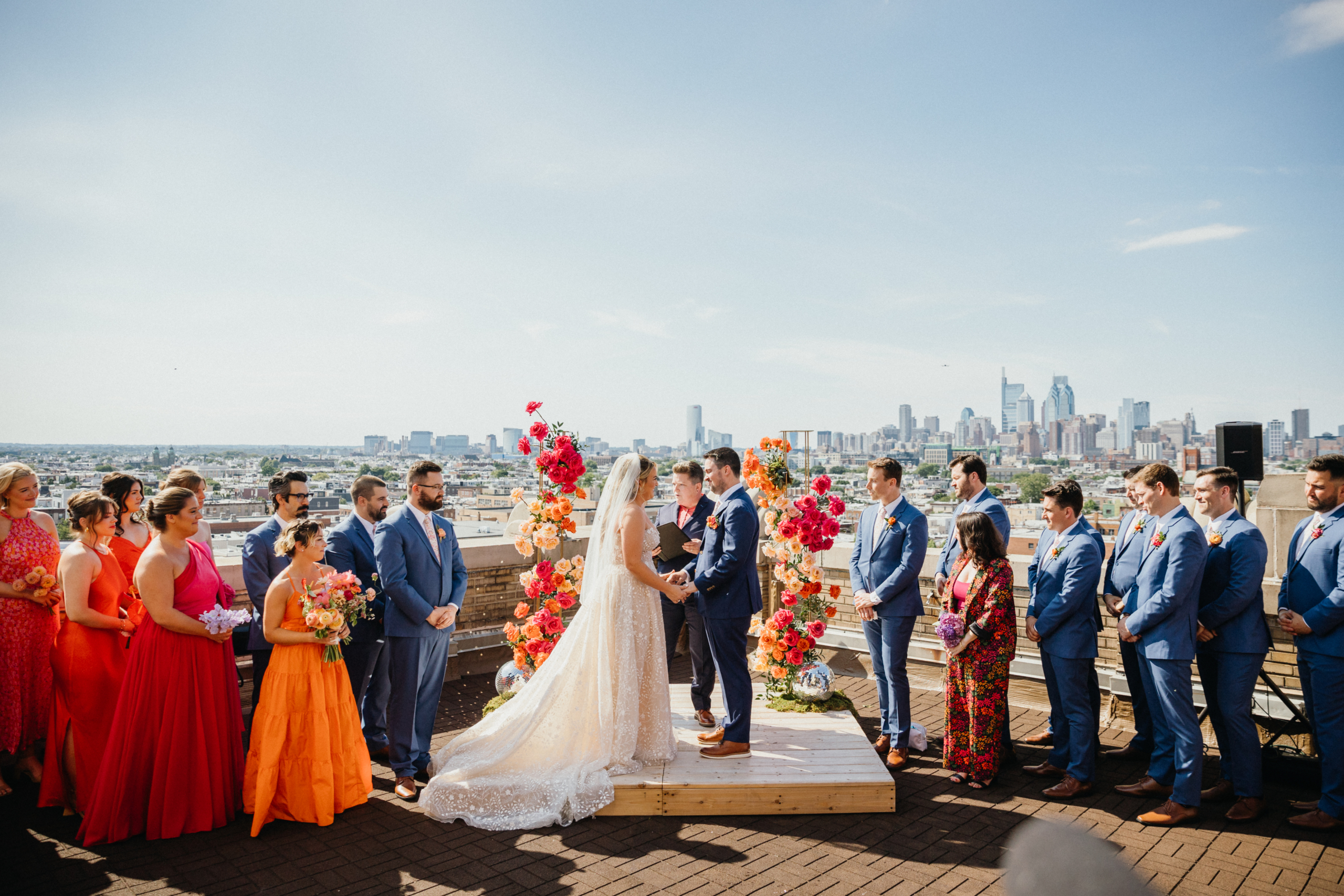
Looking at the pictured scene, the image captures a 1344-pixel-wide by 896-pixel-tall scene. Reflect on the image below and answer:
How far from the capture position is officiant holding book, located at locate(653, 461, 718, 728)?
20.9 ft

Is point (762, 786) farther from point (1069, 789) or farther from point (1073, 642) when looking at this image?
point (1073, 642)

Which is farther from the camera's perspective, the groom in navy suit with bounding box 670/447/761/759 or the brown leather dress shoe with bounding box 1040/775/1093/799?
the groom in navy suit with bounding box 670/447/761/759

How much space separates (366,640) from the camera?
5.93m

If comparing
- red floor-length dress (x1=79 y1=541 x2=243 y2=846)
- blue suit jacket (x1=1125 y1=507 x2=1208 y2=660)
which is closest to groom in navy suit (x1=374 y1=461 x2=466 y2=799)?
red floor-length dress (x1=79 y1=541 x2=243 y2=846)

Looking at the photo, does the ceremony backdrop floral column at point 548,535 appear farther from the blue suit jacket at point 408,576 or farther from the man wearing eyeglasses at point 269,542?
the man wearing eyeglasses at point 269,542

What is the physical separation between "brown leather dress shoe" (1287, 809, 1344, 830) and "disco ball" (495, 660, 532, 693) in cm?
516

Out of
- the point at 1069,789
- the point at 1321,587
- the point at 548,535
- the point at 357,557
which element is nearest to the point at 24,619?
the point at 357,557

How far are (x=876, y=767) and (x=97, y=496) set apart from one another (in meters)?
5.60

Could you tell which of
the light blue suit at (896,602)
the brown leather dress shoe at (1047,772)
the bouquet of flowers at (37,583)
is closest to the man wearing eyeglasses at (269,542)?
the bouquet of flowers at (37,583)

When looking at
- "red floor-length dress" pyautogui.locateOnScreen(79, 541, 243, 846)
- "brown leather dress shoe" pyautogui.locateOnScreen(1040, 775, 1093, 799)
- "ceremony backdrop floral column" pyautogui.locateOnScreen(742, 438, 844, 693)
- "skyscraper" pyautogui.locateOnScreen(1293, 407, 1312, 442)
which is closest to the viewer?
"red floor-length dress" pyautogui.locateOnScreen(79, 541, 243, 846)

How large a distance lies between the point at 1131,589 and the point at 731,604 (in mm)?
2804

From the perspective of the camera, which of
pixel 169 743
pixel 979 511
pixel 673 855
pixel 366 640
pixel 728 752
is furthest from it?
pixel 366 640

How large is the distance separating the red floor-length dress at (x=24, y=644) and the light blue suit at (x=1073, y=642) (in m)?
7.02

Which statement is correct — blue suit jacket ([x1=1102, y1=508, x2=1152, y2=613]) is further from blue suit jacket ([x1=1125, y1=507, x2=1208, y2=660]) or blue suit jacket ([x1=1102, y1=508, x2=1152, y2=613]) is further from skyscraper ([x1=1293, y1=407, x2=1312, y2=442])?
skyscraper ([x1=1293, y1=407, x2=1312, y2=442])
